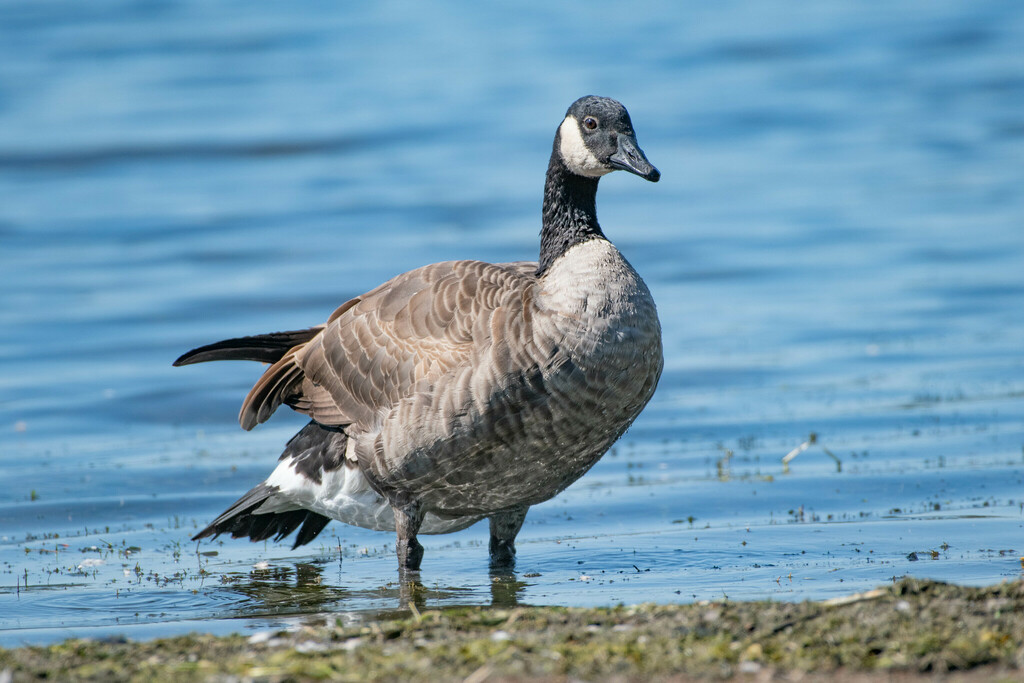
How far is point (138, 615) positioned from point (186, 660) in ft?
6.91

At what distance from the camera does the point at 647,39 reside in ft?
112

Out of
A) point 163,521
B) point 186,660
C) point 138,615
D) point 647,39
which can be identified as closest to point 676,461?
point 163,521

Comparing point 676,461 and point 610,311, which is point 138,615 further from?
point 676,461

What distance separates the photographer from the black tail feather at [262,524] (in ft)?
26.7

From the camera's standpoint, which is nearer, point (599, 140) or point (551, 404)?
point (551, 404)

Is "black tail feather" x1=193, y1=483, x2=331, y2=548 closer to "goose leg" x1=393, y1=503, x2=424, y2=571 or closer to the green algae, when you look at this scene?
"goose leg" x1=393, y1=503, x2=424, y2=571

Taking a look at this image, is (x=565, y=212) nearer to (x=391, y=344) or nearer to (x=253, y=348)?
(x=391, y=344)

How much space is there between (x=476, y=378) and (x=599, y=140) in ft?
5.47

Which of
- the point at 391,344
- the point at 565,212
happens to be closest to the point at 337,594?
the point at 391,344

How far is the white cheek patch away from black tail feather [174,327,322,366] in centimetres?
199

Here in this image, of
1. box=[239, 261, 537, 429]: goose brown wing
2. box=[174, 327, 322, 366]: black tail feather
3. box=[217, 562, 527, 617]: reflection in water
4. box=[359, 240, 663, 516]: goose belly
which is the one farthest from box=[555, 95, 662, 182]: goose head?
box=[217, 562, 527, 617]: reflection in water

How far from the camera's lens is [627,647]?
15.4ft

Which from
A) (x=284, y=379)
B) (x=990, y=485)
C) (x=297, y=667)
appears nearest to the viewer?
(x=297, y=667)

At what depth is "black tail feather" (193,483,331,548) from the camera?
26.7ft
